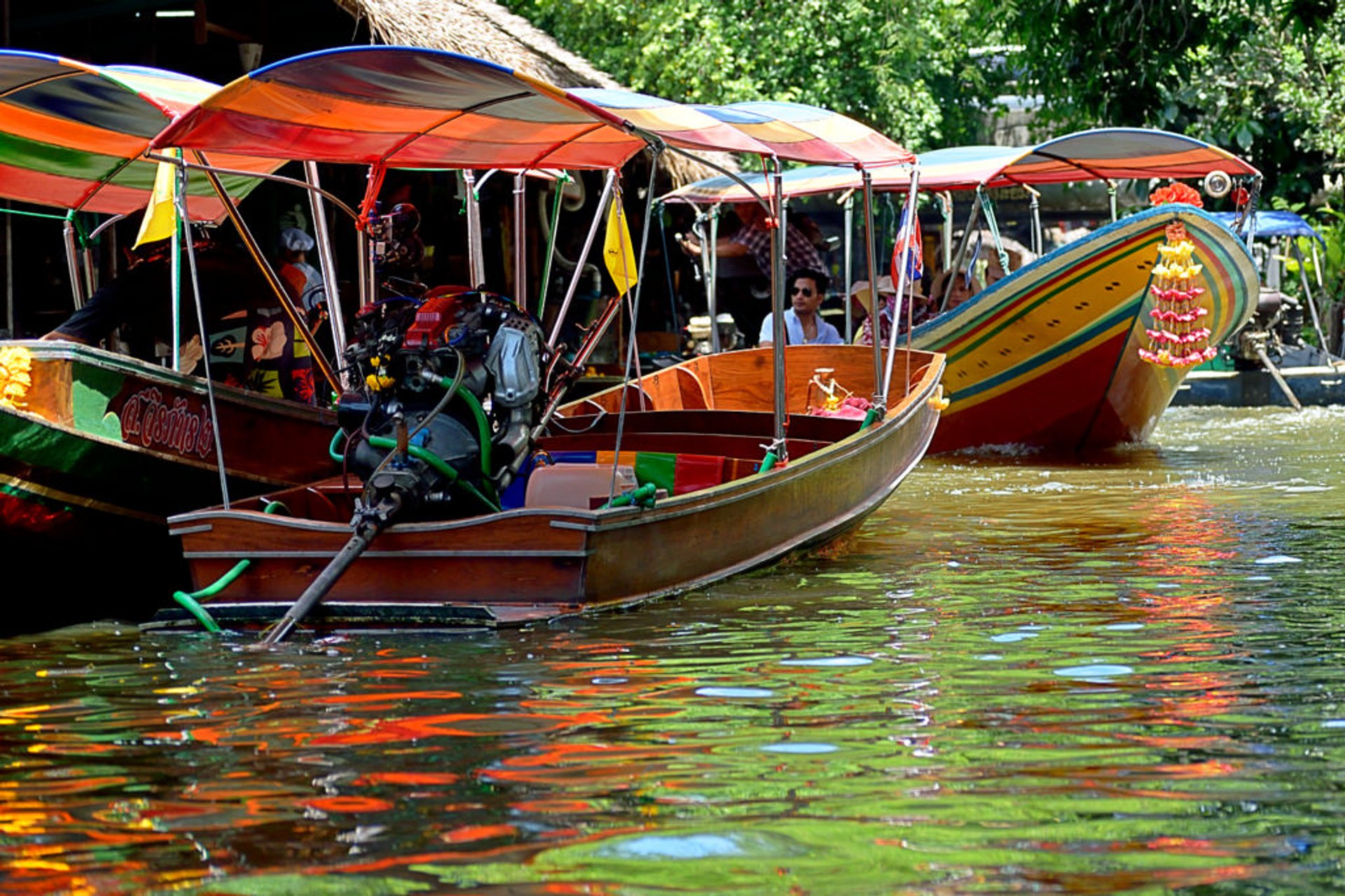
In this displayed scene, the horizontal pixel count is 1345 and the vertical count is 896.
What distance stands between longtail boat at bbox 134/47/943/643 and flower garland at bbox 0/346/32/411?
895mm

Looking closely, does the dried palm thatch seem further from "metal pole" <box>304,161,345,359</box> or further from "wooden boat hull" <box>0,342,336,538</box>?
"wooden boat hull" <box>0,342,336,538</box>

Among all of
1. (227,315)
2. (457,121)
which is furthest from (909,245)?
(227,315)

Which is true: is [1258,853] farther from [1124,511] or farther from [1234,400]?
[1234,400]

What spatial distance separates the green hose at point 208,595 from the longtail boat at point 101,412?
0.82 meters

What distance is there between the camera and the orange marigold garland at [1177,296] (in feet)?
42.9

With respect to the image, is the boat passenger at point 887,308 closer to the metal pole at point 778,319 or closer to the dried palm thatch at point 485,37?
the dried palm thatch at point 485,37

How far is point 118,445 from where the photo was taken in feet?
24.4

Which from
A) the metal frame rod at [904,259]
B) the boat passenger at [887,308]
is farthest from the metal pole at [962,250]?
the metal frame rod at [904,259]

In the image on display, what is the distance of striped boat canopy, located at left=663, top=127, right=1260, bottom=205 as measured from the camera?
12.6 meters

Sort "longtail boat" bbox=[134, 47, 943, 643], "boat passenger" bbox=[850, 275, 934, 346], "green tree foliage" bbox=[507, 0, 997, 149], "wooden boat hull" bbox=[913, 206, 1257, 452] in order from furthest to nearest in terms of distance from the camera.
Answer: "green tree foliage" bbox=[507, 0, 997, 149] → "wooden boat hull" bbox=[913, 206, 1257, 452] → "boat passenger" bbox=[850, 275, 934, 346] → "longtail boat" bbox=[134, 47, 943, 643]

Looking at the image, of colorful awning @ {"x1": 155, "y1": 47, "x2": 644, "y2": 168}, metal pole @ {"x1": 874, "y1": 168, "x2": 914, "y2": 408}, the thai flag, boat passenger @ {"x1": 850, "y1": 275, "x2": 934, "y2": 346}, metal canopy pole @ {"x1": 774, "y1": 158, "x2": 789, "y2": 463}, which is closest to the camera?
colorful awning @ {"x1": 155, "y1": 47, "x2": 644, "y2": 168}

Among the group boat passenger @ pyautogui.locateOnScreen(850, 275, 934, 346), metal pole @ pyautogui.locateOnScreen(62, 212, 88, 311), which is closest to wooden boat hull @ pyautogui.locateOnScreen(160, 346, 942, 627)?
metal pole @ pyautogui.locateOnScreen(62, 212, 88, 311)

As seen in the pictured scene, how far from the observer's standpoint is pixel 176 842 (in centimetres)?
389

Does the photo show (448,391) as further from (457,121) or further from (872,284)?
(872,284)
